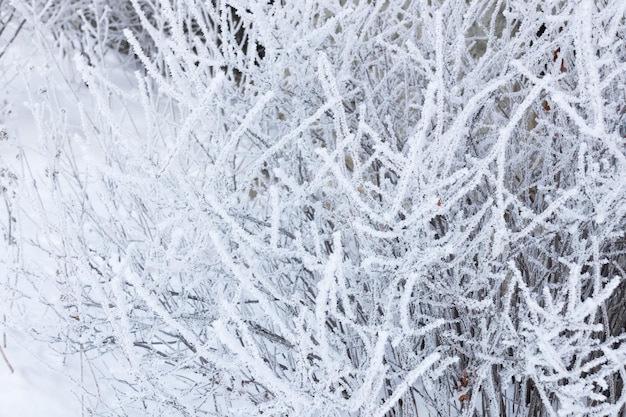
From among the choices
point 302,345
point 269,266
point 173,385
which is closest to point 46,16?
point 173,385

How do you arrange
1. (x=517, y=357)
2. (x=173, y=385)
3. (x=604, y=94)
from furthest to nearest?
(x=173, y=385), (x=604, y=94), (x=517, y=357)

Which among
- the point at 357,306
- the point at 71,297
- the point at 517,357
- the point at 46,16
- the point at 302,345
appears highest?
the point at 46,16

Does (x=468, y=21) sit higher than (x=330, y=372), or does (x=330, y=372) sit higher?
(x=468, y=21)

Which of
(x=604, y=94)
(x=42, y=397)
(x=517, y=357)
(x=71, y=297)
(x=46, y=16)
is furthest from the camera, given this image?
(x=46, y=16)

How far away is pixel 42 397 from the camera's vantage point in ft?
10.8

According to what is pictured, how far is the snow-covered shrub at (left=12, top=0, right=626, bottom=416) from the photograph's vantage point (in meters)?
1.70

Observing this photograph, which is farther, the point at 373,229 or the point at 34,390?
the point at 34,390

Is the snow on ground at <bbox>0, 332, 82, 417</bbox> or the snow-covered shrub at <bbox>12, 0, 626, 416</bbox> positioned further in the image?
the snow on ground at <bbox>0, 332, 82, 417</bbox>

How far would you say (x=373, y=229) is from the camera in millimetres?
1821

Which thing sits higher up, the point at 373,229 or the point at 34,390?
the point at 34,390

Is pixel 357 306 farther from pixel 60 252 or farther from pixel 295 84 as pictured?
pixel 60 252

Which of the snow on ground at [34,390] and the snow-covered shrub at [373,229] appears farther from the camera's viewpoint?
the snow on ground at [34,390]

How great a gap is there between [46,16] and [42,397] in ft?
20.4

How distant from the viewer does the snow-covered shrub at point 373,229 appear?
170 cm
